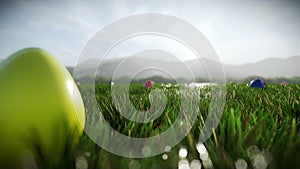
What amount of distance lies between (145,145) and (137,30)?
2.64 ft

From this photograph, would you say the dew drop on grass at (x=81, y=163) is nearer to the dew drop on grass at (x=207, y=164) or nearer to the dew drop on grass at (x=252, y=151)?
the dew drop on grass at (x=207, y=164)

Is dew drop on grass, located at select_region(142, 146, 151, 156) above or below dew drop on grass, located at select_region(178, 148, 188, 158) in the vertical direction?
above

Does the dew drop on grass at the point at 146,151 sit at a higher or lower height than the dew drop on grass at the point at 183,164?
higher

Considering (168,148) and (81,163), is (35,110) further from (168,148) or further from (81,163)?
(168,148)

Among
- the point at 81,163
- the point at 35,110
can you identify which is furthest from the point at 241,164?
the point at 35,110

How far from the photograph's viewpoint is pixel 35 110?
45.0 inches

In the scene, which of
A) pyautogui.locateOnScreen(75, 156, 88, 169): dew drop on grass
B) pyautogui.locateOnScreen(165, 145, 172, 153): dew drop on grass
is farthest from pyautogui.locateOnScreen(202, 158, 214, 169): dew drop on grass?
pyautogui.locateOnScreen(75, 156, 88, 169): dew drop on grass

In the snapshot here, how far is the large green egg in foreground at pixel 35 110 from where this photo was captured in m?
1.11

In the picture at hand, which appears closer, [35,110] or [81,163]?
[81,163]

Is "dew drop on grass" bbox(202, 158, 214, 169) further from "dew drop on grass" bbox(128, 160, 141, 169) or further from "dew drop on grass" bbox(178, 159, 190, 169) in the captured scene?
"dew drop on grass" bbox(128, 160, 141, 169)

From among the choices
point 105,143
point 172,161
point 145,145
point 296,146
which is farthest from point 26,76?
point 296,146

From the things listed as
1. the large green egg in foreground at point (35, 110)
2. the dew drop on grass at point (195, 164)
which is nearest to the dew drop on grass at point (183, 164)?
the dew drop on grass at point (195, 164)

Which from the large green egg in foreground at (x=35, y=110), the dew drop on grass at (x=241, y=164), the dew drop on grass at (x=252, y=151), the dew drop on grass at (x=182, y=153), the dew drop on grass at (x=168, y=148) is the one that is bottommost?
the dew drop on grass at (x=241, y=164)

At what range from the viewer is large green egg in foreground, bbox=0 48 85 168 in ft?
3.64
